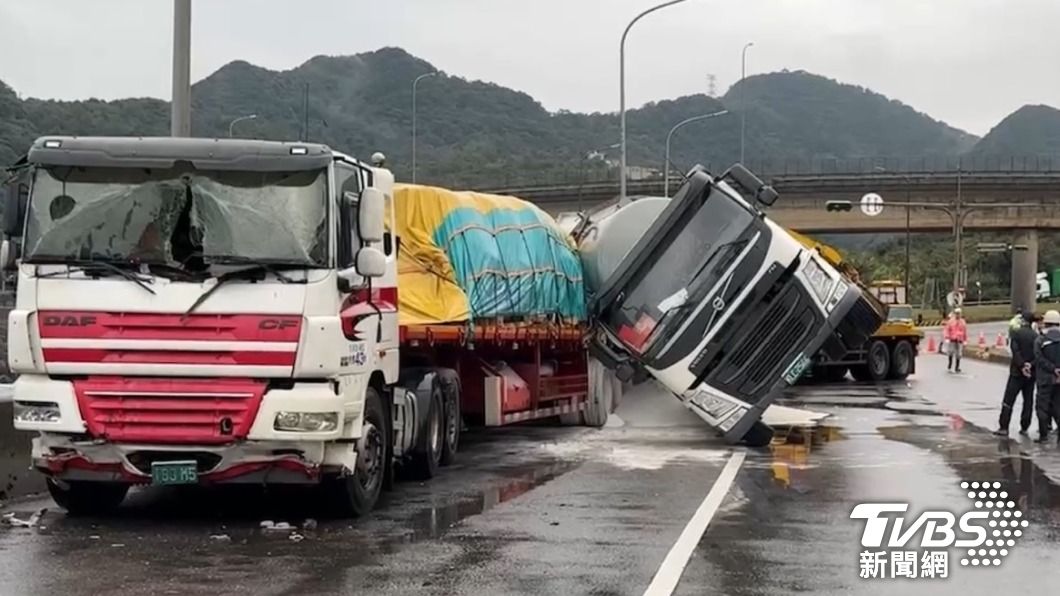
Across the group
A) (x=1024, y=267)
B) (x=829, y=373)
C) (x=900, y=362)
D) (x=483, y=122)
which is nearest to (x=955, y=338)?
Answer: (x=900, y=362)

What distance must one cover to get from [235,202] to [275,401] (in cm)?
146

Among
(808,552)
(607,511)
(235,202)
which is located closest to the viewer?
(808,552)

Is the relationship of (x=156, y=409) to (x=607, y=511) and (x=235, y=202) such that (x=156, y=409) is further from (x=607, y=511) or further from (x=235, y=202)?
(x=607, y=511)

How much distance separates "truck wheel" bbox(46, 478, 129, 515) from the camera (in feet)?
33.4

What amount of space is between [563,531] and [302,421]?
2033 mm

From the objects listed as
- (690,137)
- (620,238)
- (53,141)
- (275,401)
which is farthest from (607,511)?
(690,137)

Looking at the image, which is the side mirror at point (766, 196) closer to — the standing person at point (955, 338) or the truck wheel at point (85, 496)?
the truck wheel at point (85, 496)

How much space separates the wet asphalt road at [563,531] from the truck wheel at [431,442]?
0.24 meters

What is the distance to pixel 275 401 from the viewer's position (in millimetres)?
9281

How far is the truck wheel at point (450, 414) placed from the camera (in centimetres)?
1341

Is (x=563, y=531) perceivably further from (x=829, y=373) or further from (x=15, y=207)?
(x=829, y=373)

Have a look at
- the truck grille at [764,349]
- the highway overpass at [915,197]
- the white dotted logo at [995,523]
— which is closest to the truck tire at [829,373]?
the truck grille at [764,349]

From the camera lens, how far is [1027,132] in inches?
6511

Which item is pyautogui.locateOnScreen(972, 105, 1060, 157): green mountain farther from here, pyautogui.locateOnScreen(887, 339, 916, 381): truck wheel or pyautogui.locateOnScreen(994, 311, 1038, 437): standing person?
pyautogui.locateOnScreen(994, 311, 1038, 437): standing person
